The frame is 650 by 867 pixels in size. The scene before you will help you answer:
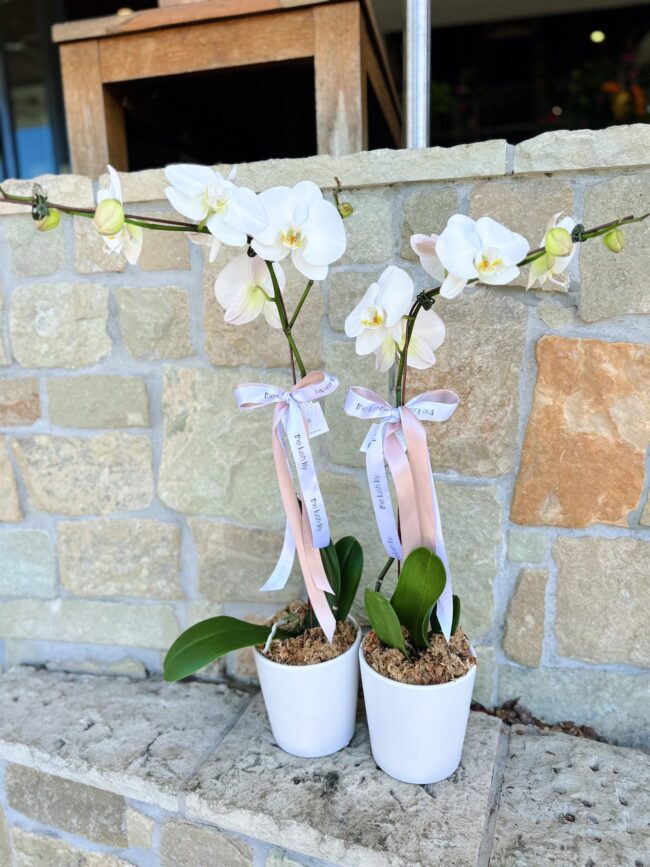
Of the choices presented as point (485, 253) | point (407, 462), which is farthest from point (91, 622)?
point (485, 253)

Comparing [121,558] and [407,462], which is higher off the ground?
[407,462]

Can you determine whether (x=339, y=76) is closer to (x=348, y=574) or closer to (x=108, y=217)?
(x=108, y=217)

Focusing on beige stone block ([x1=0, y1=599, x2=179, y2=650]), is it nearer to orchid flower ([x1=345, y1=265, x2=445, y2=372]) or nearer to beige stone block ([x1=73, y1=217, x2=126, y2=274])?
beige stone block ([x1=73, y1=217, x2=126, y2=274])

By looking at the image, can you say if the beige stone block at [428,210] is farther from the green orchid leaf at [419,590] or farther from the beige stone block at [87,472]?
the beige stone block at [87,472]

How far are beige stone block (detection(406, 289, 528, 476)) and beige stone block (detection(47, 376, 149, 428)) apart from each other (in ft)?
1.75

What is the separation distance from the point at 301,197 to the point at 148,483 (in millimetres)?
718

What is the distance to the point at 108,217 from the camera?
2.38 ft

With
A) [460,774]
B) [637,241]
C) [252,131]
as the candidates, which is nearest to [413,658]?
[460,774]

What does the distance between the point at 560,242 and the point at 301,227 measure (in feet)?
0.98

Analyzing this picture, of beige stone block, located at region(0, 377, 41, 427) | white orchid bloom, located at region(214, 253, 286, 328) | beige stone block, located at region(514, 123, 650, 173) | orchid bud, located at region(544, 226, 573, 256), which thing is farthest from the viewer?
beige stone block, located at region(0, 377, 41, 427)

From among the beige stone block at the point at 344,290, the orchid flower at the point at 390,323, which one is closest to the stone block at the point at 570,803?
the orchid flower at the point at 390,323

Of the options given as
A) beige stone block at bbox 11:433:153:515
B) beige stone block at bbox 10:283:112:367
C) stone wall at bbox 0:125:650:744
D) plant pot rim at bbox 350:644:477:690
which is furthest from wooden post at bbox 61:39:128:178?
plant pot rim at bbox 350:644:477:690

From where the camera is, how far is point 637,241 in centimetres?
99

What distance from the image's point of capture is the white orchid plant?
739 mm
